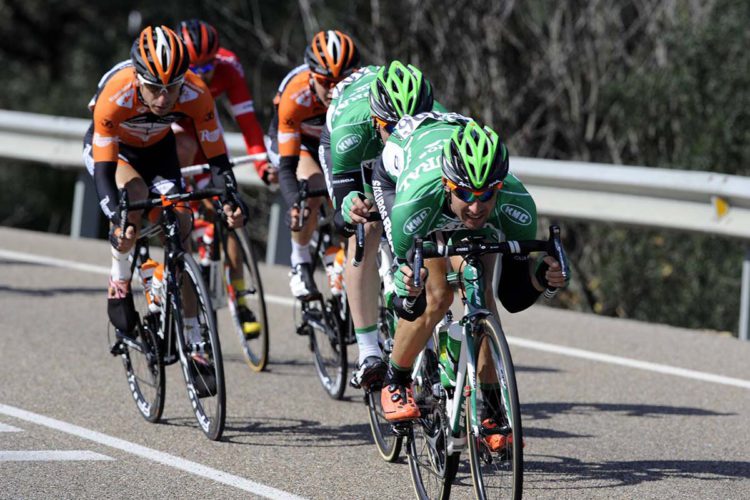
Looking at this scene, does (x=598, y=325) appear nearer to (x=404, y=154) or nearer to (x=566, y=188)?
(x=566, y=188)

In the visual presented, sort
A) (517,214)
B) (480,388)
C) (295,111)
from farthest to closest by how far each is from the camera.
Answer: (295,111) < (517,214) < (480,388)

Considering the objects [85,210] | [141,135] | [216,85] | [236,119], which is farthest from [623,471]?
[85,210]

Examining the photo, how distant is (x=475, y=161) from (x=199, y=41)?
449 cm

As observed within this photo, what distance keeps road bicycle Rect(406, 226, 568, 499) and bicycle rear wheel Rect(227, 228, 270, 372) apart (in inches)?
121

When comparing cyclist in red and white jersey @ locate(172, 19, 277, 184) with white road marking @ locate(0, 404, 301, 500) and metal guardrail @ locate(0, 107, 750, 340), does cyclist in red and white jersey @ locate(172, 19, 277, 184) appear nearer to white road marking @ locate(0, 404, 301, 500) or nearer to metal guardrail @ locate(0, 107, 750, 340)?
white road marking @ locate(0, 404, 301, 500)

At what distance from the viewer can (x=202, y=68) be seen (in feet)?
31.4

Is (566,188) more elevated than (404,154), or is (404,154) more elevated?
(404,154)

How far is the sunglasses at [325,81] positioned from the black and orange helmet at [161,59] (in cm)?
137

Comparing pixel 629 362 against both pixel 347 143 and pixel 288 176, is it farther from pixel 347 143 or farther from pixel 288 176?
pixel 347 143

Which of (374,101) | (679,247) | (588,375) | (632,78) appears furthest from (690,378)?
(632,78)

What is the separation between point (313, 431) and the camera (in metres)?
7.29

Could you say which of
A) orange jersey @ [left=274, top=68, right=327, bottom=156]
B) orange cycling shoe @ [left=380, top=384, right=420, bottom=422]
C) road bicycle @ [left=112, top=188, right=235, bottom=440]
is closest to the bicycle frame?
orange cycling shoe @ [left=380, top=384, right=420, bottom=422]

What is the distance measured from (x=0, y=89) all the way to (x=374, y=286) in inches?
903

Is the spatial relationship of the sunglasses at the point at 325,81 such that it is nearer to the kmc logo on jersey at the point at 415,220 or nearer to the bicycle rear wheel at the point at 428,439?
the bicycle rear wheel at the point at 428,439
